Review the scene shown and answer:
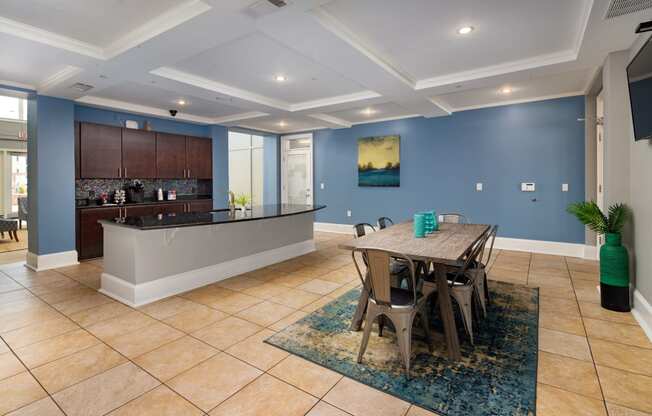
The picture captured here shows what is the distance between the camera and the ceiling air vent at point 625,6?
8.00 ft

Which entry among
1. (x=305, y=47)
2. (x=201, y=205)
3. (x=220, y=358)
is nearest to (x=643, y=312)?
(x=220, y=358)

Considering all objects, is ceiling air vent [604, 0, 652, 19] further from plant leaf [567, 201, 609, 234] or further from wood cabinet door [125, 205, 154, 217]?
wood cabinet door [125, 205, 154, 217]

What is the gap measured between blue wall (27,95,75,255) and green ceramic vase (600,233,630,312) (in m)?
7.08

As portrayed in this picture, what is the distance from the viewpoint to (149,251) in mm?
3537

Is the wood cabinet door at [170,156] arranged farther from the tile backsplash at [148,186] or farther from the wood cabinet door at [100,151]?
the wood cabinet door at [100,151]

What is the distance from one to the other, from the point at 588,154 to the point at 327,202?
Result: 5.28 m

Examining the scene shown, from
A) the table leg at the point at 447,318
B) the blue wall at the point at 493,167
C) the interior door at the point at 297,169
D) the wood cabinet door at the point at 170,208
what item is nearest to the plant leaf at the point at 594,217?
the table leg at the point at 447,318

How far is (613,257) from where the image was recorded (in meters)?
3.20

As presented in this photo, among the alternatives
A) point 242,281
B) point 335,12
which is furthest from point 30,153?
point 335,12

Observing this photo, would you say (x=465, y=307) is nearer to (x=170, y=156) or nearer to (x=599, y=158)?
(x=599, y=158)

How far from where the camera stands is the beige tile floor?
6.27 ft

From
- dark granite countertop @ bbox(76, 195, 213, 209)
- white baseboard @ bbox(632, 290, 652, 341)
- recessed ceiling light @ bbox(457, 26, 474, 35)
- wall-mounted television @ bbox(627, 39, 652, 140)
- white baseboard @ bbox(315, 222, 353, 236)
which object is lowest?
white baseboard @ bbox(632, 290, 652, 341)

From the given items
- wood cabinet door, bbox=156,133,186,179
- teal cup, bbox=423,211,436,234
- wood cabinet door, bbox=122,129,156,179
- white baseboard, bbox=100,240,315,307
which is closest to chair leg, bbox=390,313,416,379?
teal cup, bbox=423,211,436,234

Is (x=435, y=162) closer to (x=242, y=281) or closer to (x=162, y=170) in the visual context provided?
(x=242, y=281)
